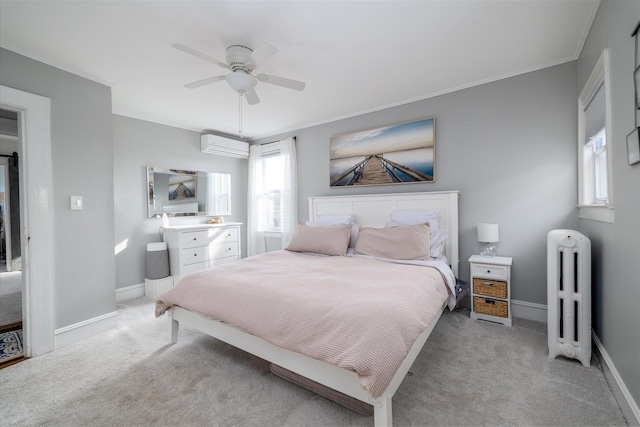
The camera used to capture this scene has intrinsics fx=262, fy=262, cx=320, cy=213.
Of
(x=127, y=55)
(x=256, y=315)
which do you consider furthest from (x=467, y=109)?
(x=127, y=55)

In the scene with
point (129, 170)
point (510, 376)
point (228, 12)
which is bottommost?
point (510, 376)

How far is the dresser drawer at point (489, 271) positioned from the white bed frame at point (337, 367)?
0.94 feet

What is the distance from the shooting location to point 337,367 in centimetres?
137

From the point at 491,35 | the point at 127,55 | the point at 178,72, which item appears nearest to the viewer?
the point at 491,35

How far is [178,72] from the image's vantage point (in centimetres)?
255

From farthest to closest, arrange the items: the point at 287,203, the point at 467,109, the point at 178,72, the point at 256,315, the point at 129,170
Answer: the point at 287,203 → the point at 129,170 → the point at 467,109 → the point at 178,72 → the point at 256,315

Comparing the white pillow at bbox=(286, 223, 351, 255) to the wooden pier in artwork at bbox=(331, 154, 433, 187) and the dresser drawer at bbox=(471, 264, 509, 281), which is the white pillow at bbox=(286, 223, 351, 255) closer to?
the wooden pier in artwork at bbox=(331, 154, 433, 187)

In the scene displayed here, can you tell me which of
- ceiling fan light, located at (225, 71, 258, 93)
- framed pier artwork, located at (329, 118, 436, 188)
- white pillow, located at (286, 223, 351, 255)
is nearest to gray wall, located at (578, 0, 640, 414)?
framed pier artwork, located at (329, 118, 436, 188)

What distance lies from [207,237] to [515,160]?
4.04 metres

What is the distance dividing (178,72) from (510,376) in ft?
12.2

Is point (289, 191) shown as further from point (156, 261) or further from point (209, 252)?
point (156, 261)

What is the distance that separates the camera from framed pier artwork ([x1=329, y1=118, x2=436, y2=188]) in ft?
10.6

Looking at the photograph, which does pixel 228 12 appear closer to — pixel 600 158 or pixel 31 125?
pixel 31 125

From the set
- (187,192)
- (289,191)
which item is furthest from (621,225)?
(187,192)
